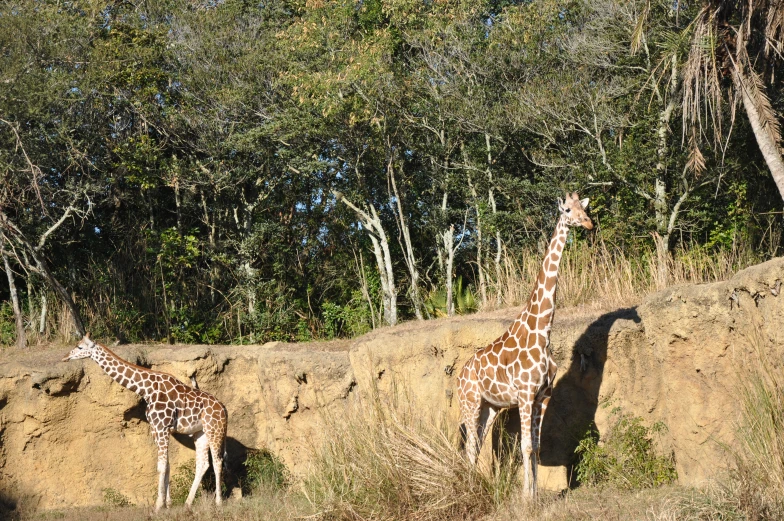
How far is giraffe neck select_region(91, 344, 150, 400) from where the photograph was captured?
11.7 m

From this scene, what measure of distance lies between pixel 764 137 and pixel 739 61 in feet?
3.90

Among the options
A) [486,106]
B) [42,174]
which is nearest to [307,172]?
[486,106]

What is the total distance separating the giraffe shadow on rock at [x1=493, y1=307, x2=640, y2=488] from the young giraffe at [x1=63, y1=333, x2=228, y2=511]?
3.91 meters

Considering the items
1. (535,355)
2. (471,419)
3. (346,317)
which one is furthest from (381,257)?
(535,355)

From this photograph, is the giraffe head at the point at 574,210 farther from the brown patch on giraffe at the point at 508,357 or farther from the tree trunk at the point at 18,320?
the tree trunk at the point at 18,320

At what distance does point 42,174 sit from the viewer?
15.0m

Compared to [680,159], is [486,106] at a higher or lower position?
higher

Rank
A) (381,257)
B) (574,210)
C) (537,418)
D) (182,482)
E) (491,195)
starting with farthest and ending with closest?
1. (381,257)
2. (491,195)
3. (182,482)
4. (537,418)
5. (574,210)

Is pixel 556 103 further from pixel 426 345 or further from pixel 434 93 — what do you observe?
pixel 426 345

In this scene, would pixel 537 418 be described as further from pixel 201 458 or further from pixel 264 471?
pixel 201 458

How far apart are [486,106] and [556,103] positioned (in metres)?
1.62

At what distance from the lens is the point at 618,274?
12789 millimetres

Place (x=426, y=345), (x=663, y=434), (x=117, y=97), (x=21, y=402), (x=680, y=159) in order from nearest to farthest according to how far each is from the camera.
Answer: (x=663, y=434) → (x=426, y=345) → (x=21, y=402) → (x=680, y=159) → (x=117, y=97)

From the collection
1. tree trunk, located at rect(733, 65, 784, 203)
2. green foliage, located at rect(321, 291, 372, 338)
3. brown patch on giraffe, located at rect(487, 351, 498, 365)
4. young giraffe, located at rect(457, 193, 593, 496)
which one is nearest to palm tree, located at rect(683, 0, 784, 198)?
tree trunk, located at rect(733, 65, 784, 203)
